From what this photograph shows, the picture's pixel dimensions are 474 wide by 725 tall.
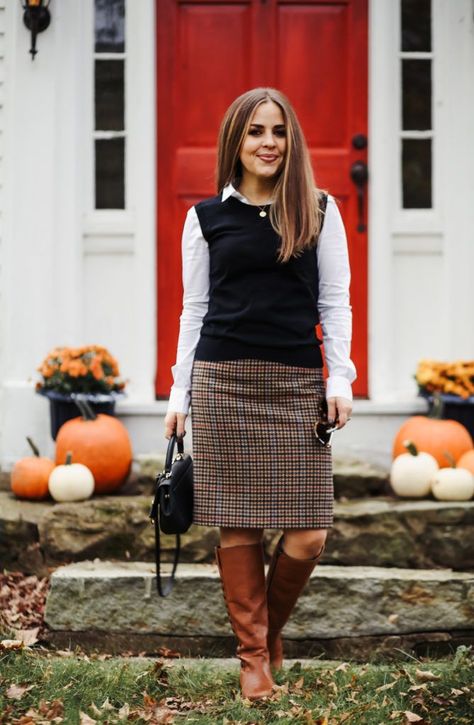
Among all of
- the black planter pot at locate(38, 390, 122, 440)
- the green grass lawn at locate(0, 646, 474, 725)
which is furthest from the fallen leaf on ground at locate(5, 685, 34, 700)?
the black planter pot at locate(38, 390, 122, 440)

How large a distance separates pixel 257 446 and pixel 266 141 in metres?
0.93

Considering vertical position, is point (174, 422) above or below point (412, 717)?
above

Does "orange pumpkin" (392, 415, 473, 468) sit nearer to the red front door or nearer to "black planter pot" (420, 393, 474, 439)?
"black planter pot" (420, 393, 474, 439)

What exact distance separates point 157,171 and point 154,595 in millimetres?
2400

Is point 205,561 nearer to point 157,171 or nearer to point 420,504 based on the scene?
point 420,504

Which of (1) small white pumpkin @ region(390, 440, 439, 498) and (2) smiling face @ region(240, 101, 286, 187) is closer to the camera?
(2) smiling face @ region(240, 101, 286, 187)

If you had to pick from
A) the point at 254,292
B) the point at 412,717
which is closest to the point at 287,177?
the point at 254,292

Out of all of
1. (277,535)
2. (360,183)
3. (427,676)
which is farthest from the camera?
(360,183)

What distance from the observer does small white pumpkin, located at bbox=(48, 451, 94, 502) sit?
16.7ft

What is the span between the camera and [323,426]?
3.43m

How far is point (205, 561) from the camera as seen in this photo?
4723 millimetres

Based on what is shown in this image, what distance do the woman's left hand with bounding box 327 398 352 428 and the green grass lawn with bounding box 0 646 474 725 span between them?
0.88 meters

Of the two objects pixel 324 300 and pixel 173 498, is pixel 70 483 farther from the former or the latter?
pixel 324 300

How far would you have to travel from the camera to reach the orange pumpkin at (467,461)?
507 cm
